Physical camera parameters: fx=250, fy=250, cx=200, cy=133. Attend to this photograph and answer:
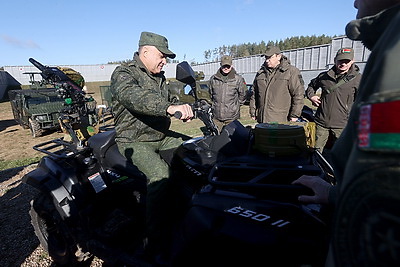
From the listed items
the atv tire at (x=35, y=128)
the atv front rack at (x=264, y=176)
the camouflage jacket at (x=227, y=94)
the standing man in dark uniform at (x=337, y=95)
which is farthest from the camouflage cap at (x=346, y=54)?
the atv tire at (x=35, y=128)

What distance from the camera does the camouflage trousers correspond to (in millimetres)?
2133

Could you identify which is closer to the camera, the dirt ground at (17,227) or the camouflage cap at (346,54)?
the dirt ground at (17,227)

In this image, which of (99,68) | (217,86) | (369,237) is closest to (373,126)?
(369,237)

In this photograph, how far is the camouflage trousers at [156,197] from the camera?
2133 mm

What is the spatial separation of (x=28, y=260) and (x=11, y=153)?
6.33 m

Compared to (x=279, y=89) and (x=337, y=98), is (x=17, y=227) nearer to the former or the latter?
(x=279, y=89)

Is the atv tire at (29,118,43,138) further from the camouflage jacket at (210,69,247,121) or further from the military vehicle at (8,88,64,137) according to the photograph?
the camouflage jacket at (210,69,247,121)

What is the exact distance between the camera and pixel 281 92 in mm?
4359

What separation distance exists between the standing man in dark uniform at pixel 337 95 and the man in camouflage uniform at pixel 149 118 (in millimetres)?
2604

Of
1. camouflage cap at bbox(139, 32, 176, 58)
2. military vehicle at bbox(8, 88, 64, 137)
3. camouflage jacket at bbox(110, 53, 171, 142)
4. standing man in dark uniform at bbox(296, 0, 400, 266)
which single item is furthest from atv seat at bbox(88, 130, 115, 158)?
military vehicle at bbox(8, 88, 64, 137)

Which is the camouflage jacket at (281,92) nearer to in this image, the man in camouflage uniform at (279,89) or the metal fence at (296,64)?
the man in camouflage uniform at (279,89)

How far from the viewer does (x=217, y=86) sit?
216 inches

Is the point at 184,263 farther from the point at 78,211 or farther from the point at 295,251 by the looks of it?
the point at 78,211

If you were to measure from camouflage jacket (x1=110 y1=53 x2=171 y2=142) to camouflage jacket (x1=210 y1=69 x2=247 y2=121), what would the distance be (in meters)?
2.93
